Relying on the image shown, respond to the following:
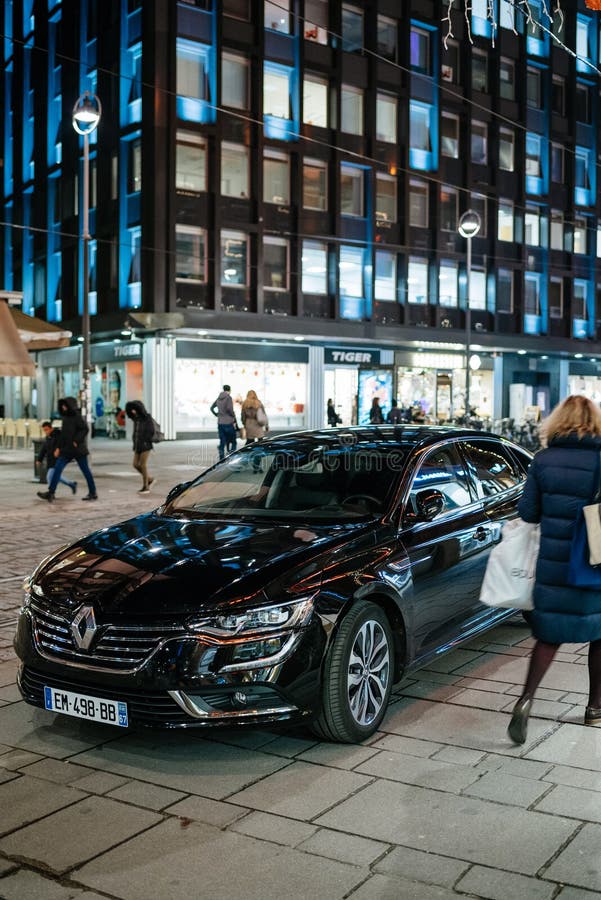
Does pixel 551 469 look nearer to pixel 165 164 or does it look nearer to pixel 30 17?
pixel 165 164

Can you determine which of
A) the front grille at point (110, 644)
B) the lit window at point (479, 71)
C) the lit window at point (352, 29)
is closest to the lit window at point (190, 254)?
the lit window at point (352, 29)

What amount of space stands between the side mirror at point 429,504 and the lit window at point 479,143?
1624 inches

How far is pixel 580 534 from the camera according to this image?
4695 millimetres

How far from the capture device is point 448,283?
43500mm

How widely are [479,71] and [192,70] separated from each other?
15.5 meters

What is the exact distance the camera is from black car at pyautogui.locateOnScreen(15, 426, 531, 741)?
435 centimetres

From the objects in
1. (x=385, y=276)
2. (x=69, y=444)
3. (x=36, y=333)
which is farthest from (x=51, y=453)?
(x=385, y=276)

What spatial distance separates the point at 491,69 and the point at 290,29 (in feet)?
37.2

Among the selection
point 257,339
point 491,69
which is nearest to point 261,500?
point 257,339

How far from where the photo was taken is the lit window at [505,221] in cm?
4500

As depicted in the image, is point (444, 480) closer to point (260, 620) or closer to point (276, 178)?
point (260, 620)

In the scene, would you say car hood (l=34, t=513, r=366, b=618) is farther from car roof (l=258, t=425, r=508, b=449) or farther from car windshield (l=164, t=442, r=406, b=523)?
car roof (l=258, t=425, r=508, b=449)

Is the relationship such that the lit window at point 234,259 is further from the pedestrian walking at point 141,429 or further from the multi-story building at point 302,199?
the pedestrian walking at point 141,429

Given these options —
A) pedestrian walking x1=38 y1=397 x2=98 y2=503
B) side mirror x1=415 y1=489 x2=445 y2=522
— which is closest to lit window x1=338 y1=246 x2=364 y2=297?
pedestrian walking x1=38 y1=397 x2=98 y2=503
